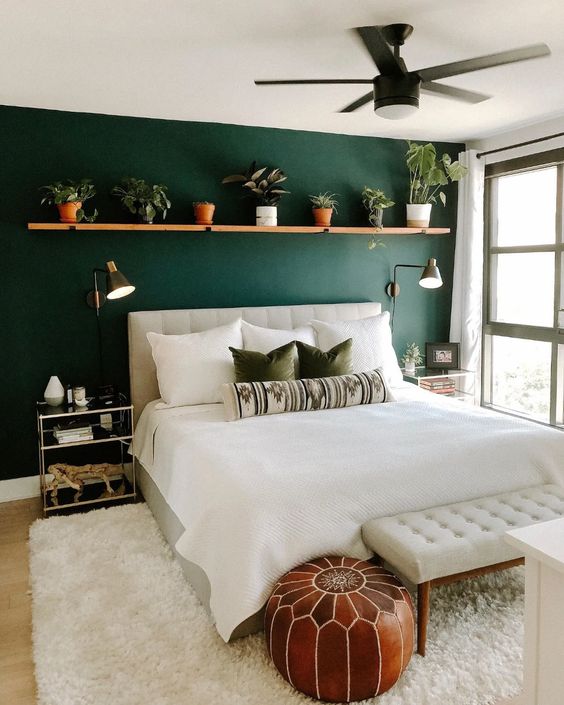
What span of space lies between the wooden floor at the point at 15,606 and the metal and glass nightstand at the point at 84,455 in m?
0.20

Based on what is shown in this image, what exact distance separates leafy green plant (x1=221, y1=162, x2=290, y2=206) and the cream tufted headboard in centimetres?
76

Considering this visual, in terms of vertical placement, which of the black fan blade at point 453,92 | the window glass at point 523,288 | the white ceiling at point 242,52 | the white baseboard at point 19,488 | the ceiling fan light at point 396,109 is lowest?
the white baseboard at point 19,488

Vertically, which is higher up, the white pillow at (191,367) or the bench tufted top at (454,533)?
the white pillow at (191,367)

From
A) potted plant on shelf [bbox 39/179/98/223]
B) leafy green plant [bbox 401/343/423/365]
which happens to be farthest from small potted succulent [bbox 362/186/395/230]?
potted plant on shelf [bbox 39/179/98/223]

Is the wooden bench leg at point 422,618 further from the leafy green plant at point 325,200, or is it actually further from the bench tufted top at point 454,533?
the leafy green plant at point 325,200

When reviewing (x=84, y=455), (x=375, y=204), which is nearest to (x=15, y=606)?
(x=84, y=455)

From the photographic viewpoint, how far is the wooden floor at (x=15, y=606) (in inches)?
83.7

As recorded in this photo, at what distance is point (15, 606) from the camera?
8.60 feet

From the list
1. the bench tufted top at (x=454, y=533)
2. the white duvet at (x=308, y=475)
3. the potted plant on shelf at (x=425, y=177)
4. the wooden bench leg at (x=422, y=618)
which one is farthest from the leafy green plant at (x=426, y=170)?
the wooden bench leg at (x=422, y=618)

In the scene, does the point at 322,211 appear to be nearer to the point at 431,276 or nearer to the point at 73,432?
the point at 431,276

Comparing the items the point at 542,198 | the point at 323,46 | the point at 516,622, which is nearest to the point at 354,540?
the point at 516,622

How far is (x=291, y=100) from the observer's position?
3574 mm

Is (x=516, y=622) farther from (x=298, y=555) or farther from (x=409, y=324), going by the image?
(x=409, y=324)

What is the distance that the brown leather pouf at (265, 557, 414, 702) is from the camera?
6.31 feet
